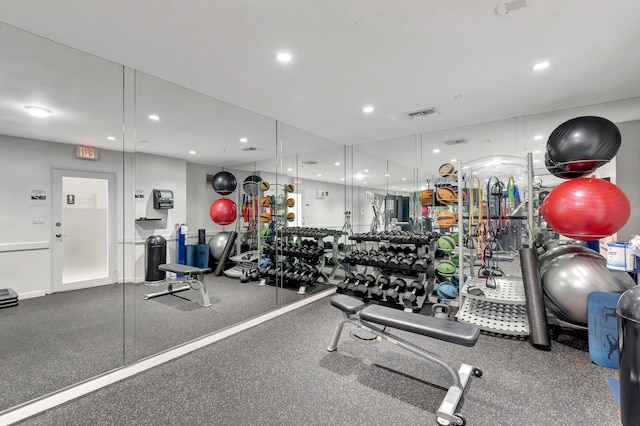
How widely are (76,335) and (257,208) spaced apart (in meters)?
2.51

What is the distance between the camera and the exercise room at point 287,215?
1.90 metres

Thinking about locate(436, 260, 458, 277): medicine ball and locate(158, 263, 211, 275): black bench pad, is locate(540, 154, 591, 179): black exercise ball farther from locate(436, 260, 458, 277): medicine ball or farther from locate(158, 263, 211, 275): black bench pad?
locate(158, 263, 211, 275): black bench pad

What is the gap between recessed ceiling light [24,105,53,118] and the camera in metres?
2.74

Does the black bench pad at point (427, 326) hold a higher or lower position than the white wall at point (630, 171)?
lower

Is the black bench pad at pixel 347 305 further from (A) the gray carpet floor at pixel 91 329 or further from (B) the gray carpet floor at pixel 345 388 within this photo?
(A) the gray carpet floor at pixel 91 329

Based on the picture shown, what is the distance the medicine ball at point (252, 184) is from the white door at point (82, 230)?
5.41ft

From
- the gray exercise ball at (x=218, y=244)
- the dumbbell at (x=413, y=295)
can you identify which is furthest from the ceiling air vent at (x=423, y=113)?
the gray exercise ball at (x=218, y=244)

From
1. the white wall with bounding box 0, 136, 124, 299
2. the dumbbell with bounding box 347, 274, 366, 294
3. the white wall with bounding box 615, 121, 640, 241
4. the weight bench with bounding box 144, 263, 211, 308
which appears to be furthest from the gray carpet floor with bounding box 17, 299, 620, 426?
the white wall with bounding box 615, 121, 640, 241

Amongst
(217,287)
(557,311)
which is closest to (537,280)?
(557,311)

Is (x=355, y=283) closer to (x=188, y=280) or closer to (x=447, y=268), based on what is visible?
(x=447, y=268)

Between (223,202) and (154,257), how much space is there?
1136 millimetres

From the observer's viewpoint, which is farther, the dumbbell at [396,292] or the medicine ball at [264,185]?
the medicine ball at [264,185]

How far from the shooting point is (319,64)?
2.50 metres

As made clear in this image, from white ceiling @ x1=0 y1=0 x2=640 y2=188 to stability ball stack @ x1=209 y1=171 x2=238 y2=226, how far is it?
42 cm
